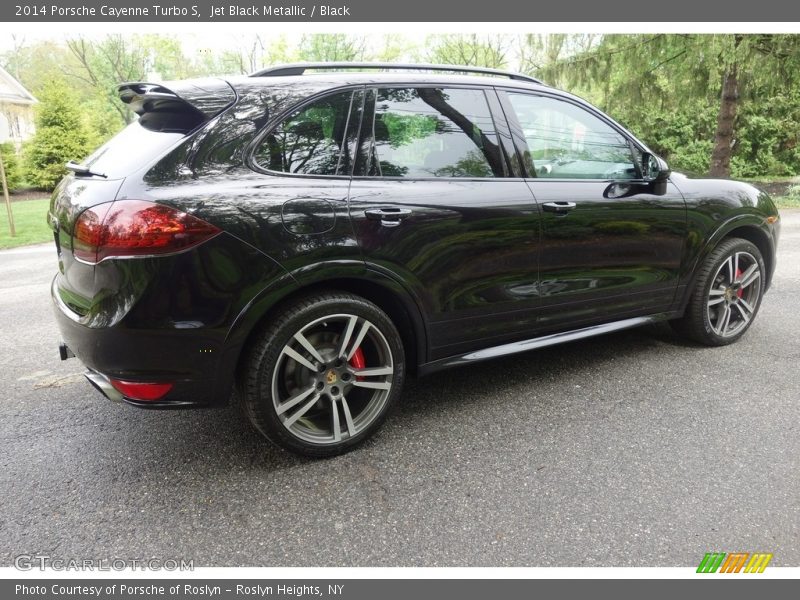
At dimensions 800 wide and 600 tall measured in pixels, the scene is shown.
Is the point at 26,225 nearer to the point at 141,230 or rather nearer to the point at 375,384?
the point at 141,230

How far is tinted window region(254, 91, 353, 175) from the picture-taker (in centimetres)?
255

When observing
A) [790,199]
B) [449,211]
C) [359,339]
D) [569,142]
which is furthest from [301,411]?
[790,199]

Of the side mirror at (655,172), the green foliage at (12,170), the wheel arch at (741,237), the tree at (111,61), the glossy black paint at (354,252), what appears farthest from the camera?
the tree at (111,61)

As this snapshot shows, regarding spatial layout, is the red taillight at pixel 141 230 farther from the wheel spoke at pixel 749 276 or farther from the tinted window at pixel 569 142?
the wheel spoke at pixel 749 276

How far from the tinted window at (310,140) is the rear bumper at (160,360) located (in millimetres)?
817

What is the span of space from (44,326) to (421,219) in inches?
149

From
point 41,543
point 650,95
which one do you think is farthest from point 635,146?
point 650,95

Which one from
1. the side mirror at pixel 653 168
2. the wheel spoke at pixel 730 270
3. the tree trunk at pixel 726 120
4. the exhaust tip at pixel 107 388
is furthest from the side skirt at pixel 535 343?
the tree trunk at pixel 726 120

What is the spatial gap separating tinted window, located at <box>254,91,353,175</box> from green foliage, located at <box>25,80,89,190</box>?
72.5ft

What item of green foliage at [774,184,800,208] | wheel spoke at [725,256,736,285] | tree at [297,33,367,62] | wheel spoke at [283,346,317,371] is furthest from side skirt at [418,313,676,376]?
tree at [297,33,367,62]

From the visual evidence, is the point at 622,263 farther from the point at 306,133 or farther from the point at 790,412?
the point at 306,133

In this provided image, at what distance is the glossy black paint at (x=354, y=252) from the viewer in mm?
2320

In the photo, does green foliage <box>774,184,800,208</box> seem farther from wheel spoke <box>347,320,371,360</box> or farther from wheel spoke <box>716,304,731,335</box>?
wheel spoke <box>347,320,371,360</box>

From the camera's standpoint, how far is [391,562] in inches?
81.6
